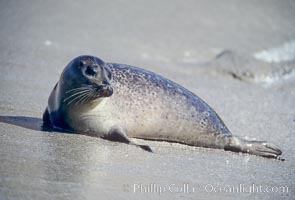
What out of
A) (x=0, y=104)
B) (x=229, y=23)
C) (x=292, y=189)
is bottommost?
(x=0, y=104)

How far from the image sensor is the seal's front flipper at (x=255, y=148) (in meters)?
4.50

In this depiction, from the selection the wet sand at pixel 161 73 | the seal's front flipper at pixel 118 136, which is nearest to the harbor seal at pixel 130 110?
the seal's front flipper at pixel 118 136

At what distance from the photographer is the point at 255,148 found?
15.1 ft

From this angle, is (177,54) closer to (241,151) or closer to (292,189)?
(241,151)

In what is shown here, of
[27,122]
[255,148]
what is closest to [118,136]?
[27,122]

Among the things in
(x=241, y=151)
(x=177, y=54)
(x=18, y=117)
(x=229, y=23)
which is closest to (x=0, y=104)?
(x=18, y=117)

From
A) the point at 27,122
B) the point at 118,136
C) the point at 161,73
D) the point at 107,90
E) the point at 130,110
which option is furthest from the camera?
the point at 161,73

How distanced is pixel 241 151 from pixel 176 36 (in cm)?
474

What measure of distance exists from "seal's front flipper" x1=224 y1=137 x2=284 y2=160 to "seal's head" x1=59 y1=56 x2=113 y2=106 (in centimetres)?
104

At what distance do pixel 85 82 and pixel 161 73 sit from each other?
3.25 m

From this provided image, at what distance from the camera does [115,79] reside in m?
4.60

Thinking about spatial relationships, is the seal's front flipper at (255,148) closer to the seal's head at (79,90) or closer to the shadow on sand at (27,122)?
the seal's head at (79,90)

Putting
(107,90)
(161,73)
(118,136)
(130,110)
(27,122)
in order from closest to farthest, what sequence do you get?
(107,90), (118,136), (27,122), (130,110), (161,73)

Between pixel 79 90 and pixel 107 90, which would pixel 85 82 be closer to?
pixel 79 90
